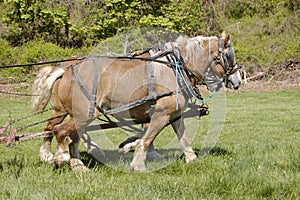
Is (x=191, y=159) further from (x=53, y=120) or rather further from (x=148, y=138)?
(x=53, y=120)

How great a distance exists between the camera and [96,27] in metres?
24.2

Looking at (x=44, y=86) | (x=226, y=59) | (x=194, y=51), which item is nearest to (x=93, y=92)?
(x=44, y=86)

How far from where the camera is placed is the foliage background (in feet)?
77.9

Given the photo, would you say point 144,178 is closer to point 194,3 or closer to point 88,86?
point 88,86

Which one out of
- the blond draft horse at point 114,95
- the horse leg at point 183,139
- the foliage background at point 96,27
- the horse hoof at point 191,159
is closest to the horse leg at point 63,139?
the blond draft horse at point 114,95

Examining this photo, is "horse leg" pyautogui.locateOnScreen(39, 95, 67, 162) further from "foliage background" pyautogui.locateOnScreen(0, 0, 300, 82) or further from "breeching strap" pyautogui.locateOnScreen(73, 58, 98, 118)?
"foliage background" pyautogui.locateOnScreen(0, 0, 300, 82)

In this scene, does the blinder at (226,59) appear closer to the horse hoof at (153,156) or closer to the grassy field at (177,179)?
the grassy field at (177,179)

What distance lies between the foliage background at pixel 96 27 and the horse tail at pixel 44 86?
1639 cm

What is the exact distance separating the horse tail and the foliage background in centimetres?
1639

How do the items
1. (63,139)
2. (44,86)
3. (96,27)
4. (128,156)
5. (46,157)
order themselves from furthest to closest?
(96,27), (128,156), (46,157), (44,86), (63,139)

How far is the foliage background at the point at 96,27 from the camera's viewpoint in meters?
23.8

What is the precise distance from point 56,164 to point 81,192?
1.72 metres

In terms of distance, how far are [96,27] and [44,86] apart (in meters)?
18.3

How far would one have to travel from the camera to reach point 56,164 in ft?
19.3
